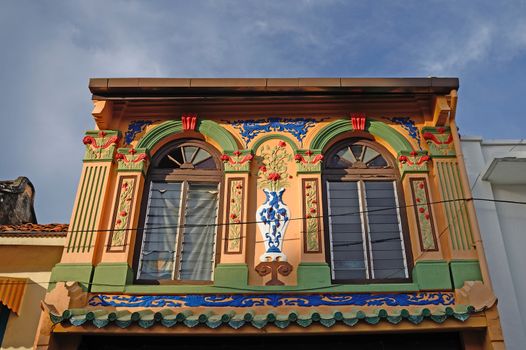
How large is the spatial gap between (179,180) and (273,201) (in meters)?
1.73

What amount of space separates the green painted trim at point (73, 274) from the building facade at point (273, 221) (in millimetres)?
21

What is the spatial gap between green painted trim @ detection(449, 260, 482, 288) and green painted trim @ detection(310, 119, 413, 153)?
2.25m

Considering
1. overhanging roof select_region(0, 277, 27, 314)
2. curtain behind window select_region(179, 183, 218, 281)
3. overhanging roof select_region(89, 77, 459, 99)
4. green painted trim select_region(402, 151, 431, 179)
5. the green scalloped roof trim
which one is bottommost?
the green scalloped roof trim

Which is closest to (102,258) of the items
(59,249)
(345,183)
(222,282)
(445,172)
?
(59,249)

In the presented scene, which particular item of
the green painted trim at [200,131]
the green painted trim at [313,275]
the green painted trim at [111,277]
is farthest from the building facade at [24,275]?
the green painted trim at [313,275]

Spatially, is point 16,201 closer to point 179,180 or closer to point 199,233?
point 179,180

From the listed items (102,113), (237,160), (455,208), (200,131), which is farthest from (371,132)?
(102,113)

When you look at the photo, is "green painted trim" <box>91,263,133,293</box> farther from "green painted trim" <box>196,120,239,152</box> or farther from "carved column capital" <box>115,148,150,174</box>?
"green painted trim" <box>196,120,239,152</box>

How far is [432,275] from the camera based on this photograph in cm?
890

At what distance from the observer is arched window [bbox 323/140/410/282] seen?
932 centimetres

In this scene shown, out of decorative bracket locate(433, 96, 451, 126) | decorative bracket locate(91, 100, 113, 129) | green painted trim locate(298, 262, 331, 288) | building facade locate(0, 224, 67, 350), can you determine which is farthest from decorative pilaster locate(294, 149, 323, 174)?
building facade locate(0, 224, 67, 350)

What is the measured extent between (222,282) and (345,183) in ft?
9.27

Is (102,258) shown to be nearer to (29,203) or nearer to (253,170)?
(253,170)

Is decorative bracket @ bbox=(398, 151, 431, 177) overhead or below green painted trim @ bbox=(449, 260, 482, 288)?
overhead
